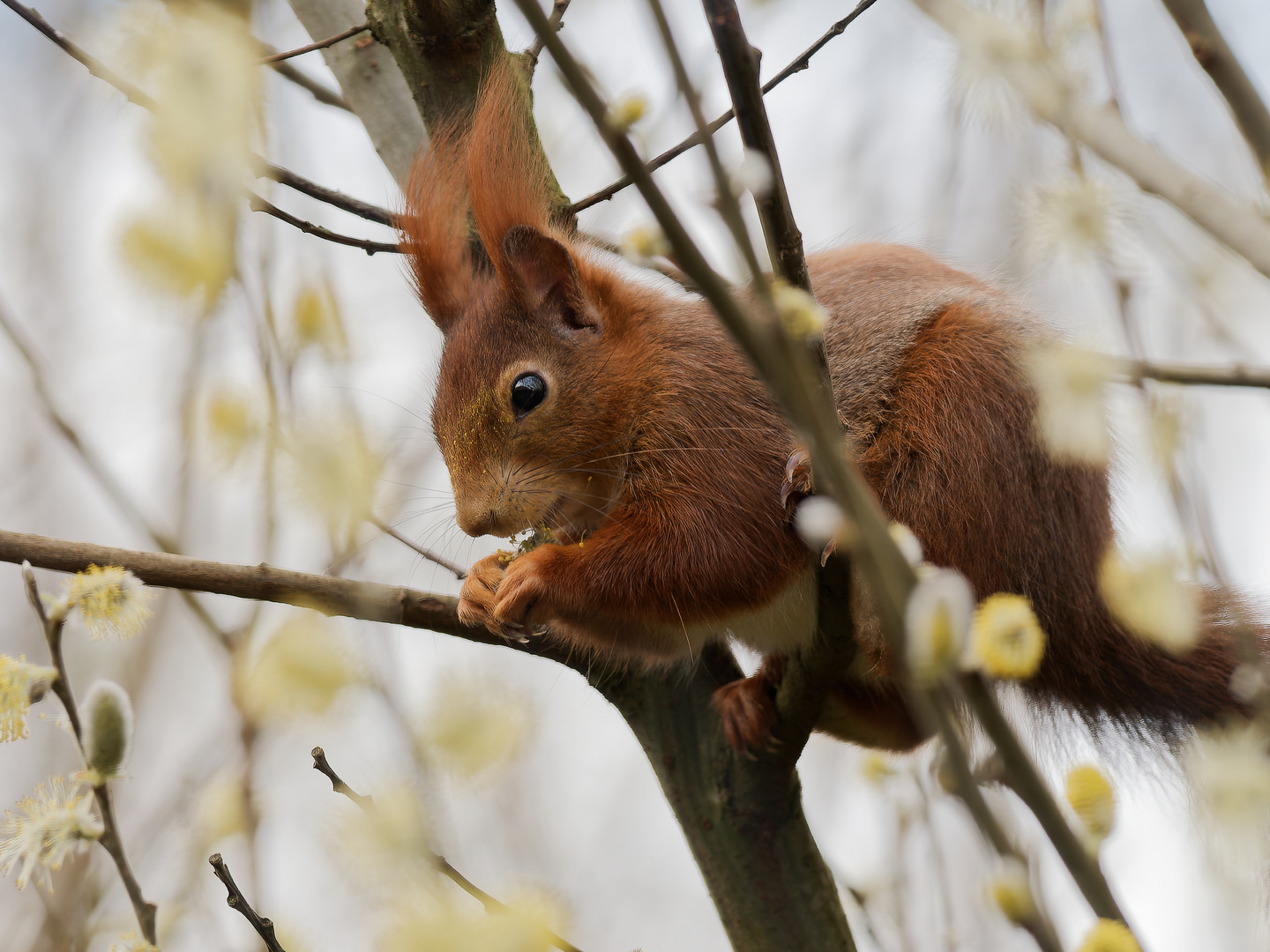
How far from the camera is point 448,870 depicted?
141cm

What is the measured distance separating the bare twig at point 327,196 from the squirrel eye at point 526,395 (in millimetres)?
530

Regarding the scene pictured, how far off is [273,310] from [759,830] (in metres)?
1.59

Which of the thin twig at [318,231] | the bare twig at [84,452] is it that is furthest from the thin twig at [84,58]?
the bare twig at [84,452]

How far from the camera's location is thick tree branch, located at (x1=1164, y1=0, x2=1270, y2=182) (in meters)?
1.25

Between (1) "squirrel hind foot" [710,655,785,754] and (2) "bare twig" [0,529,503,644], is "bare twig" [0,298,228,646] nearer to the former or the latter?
(2) "bare twig" [0,529,503,644]

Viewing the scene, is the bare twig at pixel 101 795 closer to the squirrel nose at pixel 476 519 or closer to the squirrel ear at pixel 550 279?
the squirrel nose at pixel 476 519

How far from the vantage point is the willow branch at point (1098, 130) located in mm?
1209

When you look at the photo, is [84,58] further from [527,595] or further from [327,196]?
[527,595]

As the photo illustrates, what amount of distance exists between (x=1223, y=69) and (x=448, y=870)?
4.58 ft

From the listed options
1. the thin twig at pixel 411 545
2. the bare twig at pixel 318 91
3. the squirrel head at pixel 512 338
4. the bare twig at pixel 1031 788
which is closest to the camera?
the bare twig at pixel 1031 788

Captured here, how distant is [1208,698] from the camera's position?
2.33 meters

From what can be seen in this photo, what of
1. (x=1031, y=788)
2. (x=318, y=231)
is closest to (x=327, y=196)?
(x=318, y=231)

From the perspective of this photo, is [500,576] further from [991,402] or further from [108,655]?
[108,655]

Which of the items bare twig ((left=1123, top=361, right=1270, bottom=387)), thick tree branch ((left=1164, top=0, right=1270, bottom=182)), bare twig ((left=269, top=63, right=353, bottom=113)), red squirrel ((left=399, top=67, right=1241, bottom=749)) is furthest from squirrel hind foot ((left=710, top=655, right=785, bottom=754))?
bare twig ((left=269, top=63, right=353, bottom=113))
